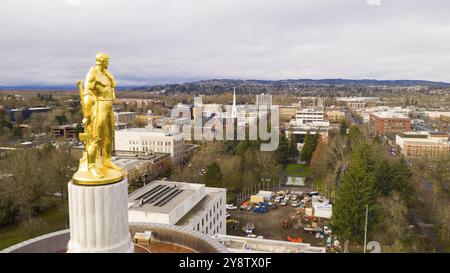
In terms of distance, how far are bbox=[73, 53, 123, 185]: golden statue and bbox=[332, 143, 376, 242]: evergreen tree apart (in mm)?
22645

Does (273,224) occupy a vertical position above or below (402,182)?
below

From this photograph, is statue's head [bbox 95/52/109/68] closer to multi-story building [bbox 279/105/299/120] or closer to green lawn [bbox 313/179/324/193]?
green lawn [bbox 313/179/324/193]

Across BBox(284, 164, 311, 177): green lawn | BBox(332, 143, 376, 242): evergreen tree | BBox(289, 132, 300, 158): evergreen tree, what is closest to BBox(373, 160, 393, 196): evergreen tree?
BBox(332, 143, 376, 242): evergreen tree

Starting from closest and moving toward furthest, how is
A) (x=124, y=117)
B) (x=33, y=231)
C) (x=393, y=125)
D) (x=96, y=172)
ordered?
1. (x=96, y=172)
2. (x=33, y=231)
3. (x=393, y=125)
4. (x=124, y=117)

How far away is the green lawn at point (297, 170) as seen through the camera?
53.8 m

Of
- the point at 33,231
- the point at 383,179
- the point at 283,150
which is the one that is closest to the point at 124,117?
the point at 283,150

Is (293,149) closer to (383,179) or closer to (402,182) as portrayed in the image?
(383,179)

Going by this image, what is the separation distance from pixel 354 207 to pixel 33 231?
25.3 meters

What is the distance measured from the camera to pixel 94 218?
776 cm

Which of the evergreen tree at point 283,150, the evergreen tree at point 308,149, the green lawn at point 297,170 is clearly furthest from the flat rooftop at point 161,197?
the evergreen tree at point 308,149

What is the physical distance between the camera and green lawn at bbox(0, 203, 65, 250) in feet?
93.1

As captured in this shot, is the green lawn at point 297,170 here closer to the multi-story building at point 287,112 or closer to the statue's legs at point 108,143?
the statue's legs at point 108,143

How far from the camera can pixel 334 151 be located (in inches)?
2064

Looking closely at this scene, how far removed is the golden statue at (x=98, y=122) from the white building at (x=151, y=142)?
45.3m
